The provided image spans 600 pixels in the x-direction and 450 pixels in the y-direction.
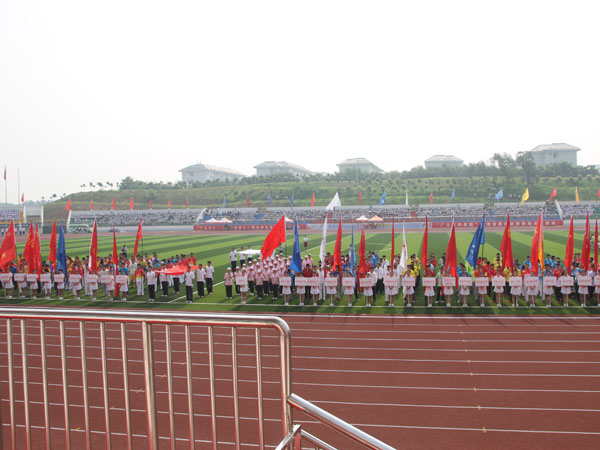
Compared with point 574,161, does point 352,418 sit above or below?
below

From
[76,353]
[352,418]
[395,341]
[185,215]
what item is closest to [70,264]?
[76,353]

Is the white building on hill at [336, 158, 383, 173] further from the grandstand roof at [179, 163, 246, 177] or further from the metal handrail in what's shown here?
the metal handrail

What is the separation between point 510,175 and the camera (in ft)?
269

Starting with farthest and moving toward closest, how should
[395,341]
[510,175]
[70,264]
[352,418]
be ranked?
[510,175] < [70,264] < [395,341] < [352,418]

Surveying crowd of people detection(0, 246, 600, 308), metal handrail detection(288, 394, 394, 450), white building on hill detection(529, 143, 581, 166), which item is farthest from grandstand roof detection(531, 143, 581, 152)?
metal handrail detection(288, 394, 394, 450)

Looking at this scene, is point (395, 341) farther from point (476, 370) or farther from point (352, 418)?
point (352, 418)

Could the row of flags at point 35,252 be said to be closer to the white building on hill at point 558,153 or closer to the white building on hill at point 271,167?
the white building on hill at point 558,153

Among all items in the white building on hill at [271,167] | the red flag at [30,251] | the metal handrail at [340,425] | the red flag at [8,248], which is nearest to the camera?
the metal handrail at [340,425]

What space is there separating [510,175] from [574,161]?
38.2 meters

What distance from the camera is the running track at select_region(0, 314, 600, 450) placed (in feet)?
24.2

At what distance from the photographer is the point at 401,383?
30.4ft

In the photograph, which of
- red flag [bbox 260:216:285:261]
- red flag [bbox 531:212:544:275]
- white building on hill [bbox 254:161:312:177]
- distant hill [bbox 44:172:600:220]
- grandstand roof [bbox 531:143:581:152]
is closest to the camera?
red flag [bbox 531:212:544:275]

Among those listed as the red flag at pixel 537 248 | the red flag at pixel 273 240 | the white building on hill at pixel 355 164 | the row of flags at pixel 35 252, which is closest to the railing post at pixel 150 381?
the red flag at pixel 273 240

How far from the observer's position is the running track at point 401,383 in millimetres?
7387
